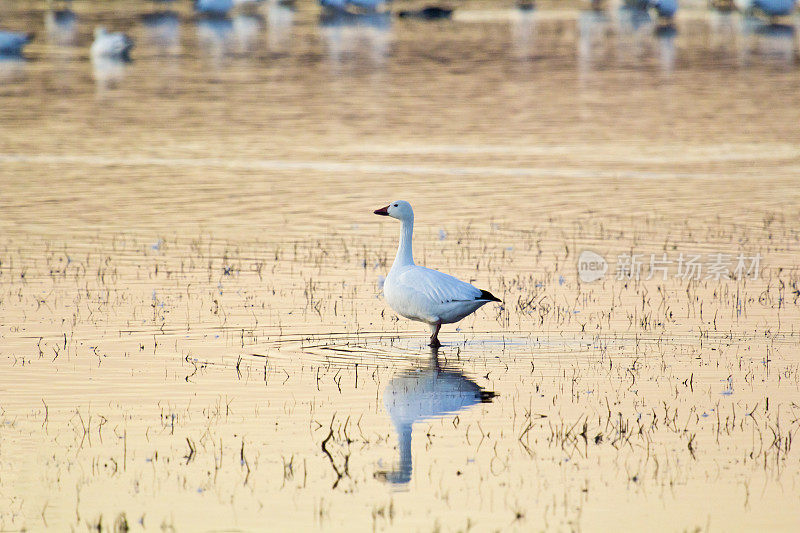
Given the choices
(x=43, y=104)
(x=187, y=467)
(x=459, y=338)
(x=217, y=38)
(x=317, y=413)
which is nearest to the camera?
(x=187, y=467)

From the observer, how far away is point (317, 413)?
10.4 meters

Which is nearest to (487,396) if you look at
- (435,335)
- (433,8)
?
(435,335)

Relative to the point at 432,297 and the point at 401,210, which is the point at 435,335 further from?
the point at 401,210

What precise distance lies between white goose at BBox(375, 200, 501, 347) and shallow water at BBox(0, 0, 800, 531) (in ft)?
1.18

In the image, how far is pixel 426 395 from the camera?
11.0 meters

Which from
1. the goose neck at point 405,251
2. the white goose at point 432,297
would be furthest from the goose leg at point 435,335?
the goose neck at point 405,251

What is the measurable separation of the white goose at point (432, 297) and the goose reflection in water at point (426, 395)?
1.94 ft

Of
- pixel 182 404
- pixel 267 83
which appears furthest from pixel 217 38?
pixel 182 404

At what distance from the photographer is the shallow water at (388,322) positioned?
8633mm

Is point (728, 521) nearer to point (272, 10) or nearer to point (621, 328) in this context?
point (621, 328)

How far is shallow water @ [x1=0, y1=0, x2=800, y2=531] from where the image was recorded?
8633mm

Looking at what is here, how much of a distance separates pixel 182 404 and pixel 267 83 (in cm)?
3475

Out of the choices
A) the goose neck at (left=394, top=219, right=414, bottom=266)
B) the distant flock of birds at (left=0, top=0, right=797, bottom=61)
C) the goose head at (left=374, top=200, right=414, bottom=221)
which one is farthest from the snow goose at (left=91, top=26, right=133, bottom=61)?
the goose neck at (left=394, top=219, right=414, bottom=266)

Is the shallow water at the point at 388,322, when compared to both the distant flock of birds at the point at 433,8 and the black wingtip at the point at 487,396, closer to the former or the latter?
the black wingtip at the point at 487,396
